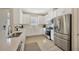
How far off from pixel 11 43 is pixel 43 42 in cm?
37

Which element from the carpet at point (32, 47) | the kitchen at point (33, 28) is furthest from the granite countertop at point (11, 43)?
the carpet at point (32, 47)

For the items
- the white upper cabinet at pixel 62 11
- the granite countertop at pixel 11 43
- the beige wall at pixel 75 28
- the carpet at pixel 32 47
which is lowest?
the carpet at pixel 32 47

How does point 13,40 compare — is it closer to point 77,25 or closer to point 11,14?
point 11,14

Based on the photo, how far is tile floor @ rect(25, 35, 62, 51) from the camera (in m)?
1.11

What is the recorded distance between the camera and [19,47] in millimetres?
1078

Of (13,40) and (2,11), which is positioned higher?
(2,11)

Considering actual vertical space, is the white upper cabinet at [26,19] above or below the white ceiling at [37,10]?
below

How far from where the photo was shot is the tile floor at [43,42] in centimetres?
111

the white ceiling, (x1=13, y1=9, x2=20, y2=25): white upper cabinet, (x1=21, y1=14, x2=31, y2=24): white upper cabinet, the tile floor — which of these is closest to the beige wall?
the tile floor

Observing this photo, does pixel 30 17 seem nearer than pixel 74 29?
No

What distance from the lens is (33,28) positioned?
121 centimetres

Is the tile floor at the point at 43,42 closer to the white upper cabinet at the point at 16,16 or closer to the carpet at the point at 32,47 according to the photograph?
the carpet at the point at 32,47
